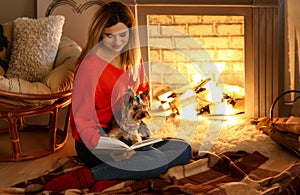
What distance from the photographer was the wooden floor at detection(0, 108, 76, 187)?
7.79ft

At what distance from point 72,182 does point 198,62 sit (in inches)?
64.7

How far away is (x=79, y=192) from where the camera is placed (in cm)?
206

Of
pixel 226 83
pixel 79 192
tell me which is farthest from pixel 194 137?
pixel 79 192

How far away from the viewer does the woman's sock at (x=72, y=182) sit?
2125 millimetres

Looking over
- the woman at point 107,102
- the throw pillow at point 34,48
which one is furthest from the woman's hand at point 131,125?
the throw pillow at point 34,48

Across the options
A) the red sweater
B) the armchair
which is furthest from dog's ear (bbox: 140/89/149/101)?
the armchair

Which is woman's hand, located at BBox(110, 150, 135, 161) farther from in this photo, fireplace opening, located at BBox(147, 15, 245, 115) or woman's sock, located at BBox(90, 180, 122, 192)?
fireplace opening, located at BBox(147, 15, 245, 115)

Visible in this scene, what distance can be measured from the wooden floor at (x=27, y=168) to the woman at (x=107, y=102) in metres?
0.30

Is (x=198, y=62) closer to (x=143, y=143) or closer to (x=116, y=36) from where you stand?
(x=116, y=36)

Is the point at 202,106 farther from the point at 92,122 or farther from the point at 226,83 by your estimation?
the point at 92,122

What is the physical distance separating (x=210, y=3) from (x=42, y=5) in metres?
1.24

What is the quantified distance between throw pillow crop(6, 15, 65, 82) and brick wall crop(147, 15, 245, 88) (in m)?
0.67

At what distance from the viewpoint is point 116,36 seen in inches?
88.8

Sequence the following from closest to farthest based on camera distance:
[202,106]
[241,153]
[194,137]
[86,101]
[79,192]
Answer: [79,192] → [86,101] → [241,153] → [194,137] → [202,106]
